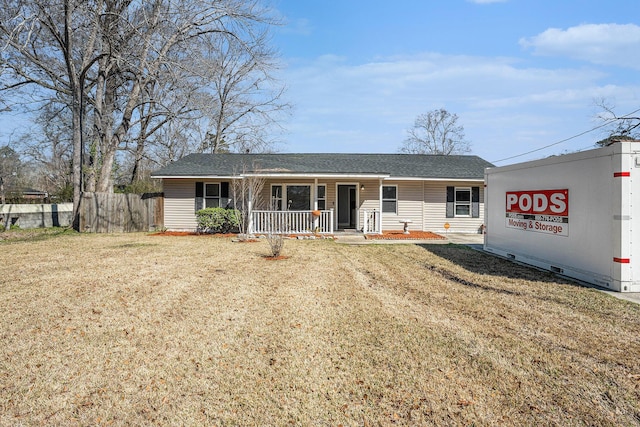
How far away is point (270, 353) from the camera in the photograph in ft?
12.3

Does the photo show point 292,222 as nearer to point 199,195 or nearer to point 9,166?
point 199,195

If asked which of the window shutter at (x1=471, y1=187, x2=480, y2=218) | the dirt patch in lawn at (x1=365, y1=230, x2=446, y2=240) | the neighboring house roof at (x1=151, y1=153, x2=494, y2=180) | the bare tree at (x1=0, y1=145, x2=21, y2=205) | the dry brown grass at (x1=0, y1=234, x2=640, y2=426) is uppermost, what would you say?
the bare tree at (x1=0, y1=145, x2=21, y2=205)

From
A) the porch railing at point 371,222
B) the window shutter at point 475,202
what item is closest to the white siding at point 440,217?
the window shutter at point 475,202

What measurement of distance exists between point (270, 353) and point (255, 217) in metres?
10.8

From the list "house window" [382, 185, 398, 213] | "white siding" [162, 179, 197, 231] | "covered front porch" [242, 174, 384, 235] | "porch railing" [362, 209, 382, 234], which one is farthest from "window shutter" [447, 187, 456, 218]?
"white siding" [162, 179, 197, 231]

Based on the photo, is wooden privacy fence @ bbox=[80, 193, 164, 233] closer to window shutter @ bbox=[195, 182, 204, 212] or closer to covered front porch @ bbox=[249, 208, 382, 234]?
window shutter @ bbox=[195, 182, 204, 212]

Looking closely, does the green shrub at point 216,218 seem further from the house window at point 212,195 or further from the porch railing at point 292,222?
the porch railing at point 292,222

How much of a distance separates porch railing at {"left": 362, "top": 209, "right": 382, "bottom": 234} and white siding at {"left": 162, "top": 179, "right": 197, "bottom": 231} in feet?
24.5

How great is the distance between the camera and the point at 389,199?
1597 centimetres

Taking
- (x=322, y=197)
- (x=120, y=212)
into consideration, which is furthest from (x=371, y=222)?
(x=120, y=212)

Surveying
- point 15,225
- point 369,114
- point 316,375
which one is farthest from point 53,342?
point 369,114

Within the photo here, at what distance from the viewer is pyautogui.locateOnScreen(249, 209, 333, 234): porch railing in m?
14.2

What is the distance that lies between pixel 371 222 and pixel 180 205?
8.44 m

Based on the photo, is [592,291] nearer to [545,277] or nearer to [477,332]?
[545,277]
